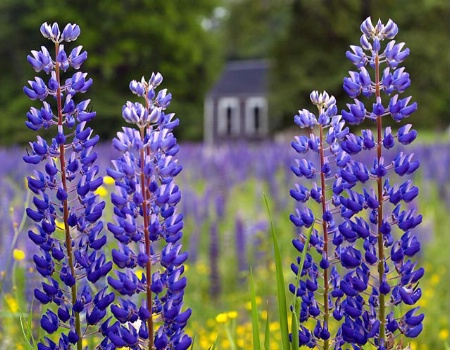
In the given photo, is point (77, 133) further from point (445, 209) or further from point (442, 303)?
point (445, 209)

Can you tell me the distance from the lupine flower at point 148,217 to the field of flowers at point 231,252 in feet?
0.95

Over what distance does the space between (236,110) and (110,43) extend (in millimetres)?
9753

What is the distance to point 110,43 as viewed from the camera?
99.6 feet

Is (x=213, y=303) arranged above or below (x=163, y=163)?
below

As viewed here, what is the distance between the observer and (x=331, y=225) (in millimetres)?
1853

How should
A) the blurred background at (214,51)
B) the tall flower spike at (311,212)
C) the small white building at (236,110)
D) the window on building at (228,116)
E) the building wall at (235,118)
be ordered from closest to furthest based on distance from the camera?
1. the tall flower spike at (311,212)
2. the blurred background at (214,51)
3. the building wall at (235,118)
4. the small white building at (236,110)
5. the window on building at (228,116)

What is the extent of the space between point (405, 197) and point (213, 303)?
3.70 m

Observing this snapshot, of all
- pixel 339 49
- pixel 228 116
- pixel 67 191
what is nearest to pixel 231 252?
pixel 67 191

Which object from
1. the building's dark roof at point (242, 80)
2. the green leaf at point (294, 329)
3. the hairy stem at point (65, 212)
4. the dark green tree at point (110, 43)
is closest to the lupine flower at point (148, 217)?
the hairy stem at point (65, 212)

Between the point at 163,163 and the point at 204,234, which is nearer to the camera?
the point at 163,163

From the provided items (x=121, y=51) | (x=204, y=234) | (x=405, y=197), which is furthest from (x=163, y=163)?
(x=121, y=51)

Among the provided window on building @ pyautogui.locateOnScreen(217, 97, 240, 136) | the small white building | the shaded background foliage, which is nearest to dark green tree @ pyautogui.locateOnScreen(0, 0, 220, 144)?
the shaded background foliage

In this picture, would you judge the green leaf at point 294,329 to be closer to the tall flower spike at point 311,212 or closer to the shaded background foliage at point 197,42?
the tall flower spike at point 311,212

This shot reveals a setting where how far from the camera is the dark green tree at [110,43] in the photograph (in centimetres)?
2933
